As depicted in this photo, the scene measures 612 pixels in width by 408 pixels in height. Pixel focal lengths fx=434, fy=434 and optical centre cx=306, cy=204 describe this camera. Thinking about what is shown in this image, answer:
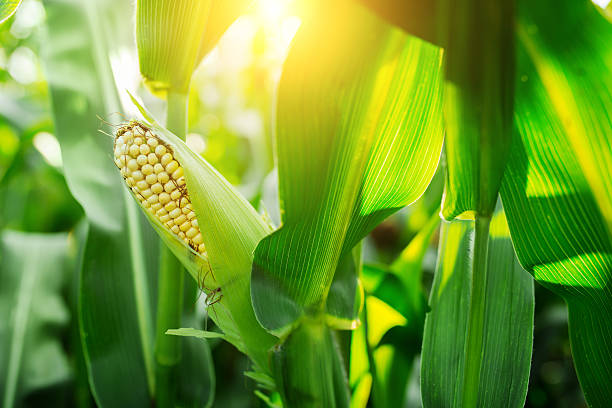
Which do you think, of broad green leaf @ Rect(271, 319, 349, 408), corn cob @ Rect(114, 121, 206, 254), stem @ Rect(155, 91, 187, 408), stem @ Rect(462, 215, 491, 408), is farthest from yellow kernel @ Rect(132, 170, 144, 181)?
stem @ Rect(462, 215, 491, 408)

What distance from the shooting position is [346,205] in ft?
1.32

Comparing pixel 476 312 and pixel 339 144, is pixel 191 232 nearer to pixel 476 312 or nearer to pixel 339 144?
pixel 339 144

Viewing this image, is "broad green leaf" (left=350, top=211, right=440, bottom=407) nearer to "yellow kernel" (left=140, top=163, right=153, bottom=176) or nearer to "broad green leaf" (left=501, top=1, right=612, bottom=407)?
"broad green leaf" (left=501, top=1, right=612, bottom=407)

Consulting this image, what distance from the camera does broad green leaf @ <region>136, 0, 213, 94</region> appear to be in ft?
1.55

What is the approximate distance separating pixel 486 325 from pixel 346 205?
241mm

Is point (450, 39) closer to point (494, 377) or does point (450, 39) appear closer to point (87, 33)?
point (494, 377)

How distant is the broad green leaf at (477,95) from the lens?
31 cm

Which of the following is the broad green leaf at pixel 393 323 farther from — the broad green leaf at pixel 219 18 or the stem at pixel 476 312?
the broad green leaf at pixel 219 18

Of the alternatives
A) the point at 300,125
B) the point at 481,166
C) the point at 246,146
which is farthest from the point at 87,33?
the point at 246,146

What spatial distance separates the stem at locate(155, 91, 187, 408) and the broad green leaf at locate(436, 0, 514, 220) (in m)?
0.33

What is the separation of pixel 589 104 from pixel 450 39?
0.42ft

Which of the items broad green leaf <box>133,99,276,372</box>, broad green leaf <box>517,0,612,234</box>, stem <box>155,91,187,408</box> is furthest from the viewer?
stem <box>155,91,187,408</box>

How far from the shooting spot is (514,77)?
339 mm

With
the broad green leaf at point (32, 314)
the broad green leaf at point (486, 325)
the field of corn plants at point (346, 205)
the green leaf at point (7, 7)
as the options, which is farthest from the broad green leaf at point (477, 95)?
the broad green leaf at point (32, 314)
